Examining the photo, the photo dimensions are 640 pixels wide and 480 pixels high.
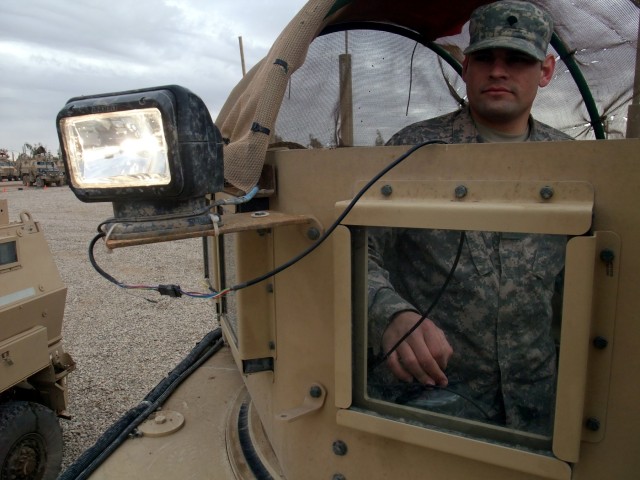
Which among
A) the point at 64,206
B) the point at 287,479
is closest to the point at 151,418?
the point at 287,479

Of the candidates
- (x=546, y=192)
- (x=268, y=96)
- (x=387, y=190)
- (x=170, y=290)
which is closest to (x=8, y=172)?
(x=268, y=96)

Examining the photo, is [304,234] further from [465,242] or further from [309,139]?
[309,139]

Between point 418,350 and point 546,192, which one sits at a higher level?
point 546,192

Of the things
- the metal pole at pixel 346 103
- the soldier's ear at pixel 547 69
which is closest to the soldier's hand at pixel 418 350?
the metal pole at pixel 346 103

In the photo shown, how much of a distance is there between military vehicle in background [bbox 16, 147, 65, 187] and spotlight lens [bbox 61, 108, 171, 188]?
3626cm

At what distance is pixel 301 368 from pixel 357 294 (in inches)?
12.1

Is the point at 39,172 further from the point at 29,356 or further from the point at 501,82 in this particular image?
the point at 501,82

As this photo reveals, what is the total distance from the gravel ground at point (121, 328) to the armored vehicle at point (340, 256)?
2.28m

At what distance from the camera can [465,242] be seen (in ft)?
4.03

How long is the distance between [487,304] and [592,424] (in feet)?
1.12

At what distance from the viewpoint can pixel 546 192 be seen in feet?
3.08

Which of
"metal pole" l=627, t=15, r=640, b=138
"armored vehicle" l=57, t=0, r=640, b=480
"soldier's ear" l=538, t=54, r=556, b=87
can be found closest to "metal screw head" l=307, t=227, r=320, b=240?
"armored vehicle" l=57, t=0, r=640, b=480

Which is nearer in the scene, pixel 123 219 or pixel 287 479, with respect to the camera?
pixel 123 219

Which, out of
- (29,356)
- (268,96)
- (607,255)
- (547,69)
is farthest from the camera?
(29,356)
